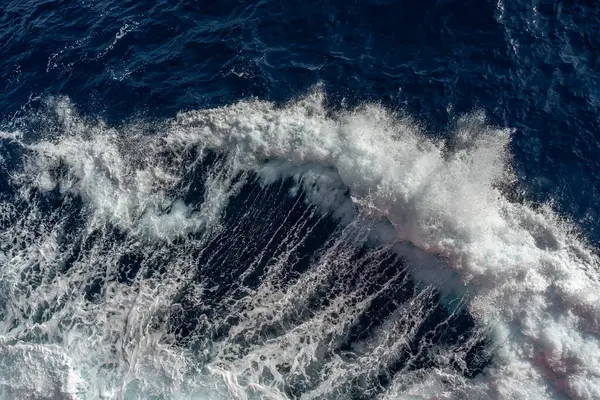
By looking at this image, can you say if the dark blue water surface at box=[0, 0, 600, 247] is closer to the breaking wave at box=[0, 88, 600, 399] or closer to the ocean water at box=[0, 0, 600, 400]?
the ocean water at box=[0, 0, 600, 400]

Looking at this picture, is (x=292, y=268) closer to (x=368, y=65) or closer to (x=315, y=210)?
Result: (x=315, y=210)

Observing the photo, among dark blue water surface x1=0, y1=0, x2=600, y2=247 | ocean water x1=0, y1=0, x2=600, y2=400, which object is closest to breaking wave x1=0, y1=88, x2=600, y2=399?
ocean water x1=0, y1=0, x2=600, y2=400

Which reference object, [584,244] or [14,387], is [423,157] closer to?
[584,244]

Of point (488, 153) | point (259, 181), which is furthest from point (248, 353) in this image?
point (488, 153)

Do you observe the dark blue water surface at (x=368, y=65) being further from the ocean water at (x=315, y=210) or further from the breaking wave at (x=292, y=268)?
the breaking wave at (x=292, y=268)

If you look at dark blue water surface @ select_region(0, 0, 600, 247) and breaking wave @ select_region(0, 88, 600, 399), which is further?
dark blue water surface @ select_region(0, 0, 600, 247)
